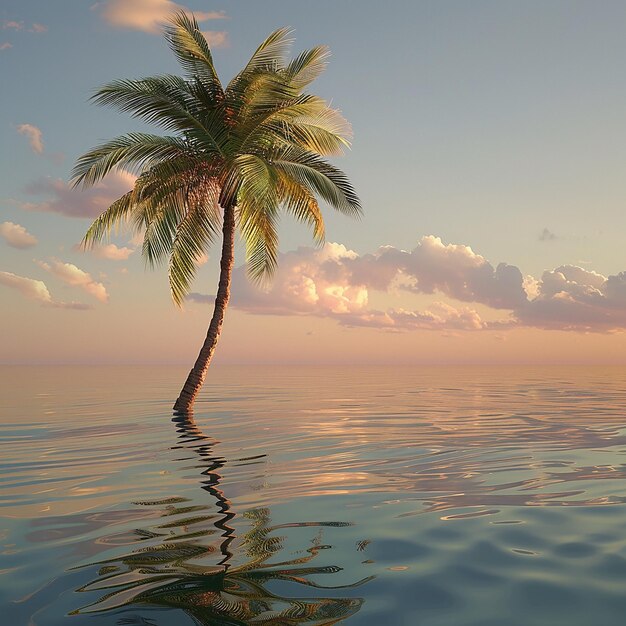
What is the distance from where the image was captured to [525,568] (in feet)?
18.0

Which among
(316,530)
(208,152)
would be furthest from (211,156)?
(316,530)

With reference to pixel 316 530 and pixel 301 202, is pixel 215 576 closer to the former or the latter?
pixel 316 530

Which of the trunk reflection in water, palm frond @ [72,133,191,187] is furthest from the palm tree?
the trunk reflection in water

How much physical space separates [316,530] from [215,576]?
5.78 feet

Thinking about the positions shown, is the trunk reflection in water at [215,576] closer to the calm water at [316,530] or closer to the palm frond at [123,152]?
the calm water at [316,530]

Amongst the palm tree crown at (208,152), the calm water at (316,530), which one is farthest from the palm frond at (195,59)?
the calm water at (316,530)

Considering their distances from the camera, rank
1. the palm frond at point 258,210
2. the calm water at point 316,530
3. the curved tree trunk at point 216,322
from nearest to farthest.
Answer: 1. the calm water at point 316,530
2. the palm frond at point 258,210
3. the curved tree trunk at point 216,322

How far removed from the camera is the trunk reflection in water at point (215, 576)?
4.48 m

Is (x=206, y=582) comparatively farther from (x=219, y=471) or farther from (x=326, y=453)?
(x=326, y=453)

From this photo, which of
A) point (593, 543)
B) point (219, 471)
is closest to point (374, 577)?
point (593, 543)

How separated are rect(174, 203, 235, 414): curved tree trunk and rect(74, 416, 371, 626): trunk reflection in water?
1504cm

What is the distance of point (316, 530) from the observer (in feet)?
22.3

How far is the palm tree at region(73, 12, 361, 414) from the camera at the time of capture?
21.3m

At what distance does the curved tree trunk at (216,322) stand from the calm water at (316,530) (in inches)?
268
